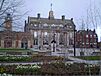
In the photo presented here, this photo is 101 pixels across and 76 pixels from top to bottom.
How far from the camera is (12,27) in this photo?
52.0ft

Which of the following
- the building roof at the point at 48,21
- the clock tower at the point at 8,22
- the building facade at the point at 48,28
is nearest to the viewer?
the clock tower at the point at 8,22

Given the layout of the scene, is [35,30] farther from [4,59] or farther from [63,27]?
[4,59]

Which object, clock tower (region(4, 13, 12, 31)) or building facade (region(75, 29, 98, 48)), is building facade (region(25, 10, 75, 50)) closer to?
building facade (region(75, 29, 98, 48))

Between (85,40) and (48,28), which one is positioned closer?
(85,40)

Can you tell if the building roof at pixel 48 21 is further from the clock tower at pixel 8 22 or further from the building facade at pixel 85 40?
the clock tower at pixel 8 22

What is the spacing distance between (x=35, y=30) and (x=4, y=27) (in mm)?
91077

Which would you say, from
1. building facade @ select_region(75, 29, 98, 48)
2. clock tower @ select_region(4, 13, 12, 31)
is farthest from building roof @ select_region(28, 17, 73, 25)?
clock tower @ select_region(4, 13, 12, 31)

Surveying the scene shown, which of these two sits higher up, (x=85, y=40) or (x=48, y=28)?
(x=48, y=28)

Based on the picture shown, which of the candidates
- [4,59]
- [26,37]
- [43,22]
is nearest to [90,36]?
[43,22]

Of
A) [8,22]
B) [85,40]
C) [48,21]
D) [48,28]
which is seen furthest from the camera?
[48,21]

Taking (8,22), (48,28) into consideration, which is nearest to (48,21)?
(48,28)

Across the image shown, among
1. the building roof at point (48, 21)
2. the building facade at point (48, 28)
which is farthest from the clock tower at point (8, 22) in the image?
the building roof at point (48, 21)

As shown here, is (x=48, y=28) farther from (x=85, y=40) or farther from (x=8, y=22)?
(x=8, y=22)

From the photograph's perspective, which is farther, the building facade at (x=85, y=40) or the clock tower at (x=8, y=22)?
the building facade at (x=85, y=40)
